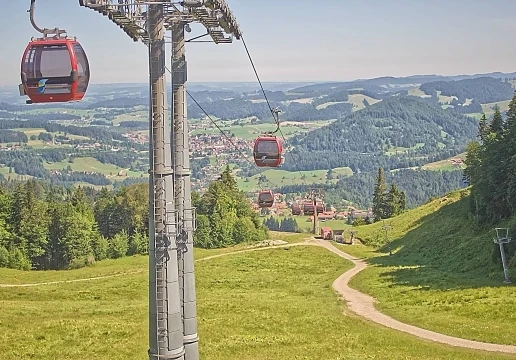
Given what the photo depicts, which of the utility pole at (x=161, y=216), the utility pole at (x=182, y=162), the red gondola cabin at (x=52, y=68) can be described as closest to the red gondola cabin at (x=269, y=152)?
the utility pole at (x=182, y=162)

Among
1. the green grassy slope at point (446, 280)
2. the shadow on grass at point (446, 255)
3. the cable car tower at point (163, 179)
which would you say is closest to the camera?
the cable car tower at point (163, 179)

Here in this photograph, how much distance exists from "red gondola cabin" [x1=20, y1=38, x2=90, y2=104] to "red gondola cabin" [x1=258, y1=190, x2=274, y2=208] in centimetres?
3628

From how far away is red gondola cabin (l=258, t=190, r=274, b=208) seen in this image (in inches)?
1850

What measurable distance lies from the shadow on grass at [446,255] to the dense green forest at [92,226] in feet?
87.1

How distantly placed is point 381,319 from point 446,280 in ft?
41.8

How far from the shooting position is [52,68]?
35.6ft

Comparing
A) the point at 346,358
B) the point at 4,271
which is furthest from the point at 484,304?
the point at 4,271

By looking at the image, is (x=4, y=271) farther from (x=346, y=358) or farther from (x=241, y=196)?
(x=346, y=358)

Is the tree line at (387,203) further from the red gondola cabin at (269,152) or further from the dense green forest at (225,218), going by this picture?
the red gondola cabin at (269,152)

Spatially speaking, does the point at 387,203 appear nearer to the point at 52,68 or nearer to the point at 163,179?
the point at 163,179

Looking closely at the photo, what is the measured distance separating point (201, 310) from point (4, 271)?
38.4m

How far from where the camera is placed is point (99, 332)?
27.6 m

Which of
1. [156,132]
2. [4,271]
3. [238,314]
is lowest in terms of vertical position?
[4,271]

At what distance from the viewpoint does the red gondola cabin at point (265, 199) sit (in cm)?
4700
